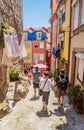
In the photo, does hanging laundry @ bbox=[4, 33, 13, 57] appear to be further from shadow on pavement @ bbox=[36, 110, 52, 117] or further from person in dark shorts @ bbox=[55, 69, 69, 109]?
shadow on pavement @ bbox=[36, 110, 52, 117]

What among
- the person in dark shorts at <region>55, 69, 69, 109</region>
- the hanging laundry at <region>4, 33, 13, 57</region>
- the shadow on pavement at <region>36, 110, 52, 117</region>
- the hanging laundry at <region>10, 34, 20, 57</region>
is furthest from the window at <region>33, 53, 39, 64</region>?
the shadow on pavement at <region>36, 110, 52, 117</region>

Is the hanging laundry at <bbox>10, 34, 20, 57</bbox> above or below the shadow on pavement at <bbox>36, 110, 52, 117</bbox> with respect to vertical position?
above

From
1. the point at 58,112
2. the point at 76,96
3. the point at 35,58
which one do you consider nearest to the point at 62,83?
the point at 76,96

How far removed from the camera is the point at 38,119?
26.9 ft

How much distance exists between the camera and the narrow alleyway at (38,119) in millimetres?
7469

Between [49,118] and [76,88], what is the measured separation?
70.7 inches

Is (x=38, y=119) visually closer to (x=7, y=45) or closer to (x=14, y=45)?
(x=7, y=45)

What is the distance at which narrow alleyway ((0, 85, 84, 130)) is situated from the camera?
747 cm

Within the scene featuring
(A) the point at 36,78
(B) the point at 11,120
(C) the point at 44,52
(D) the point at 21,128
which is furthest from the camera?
(C) the point at 44,52

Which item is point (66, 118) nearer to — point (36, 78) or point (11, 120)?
point (11, 120)

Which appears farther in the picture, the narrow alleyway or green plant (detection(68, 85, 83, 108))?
green plant (detection(68, 85, 83, 108))

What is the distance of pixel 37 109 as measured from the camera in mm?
9352

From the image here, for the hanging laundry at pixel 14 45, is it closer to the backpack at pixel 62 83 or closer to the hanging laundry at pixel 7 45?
the hanging laundry at pixel 7 45

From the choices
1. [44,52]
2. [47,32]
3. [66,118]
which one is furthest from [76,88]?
[47,32]
